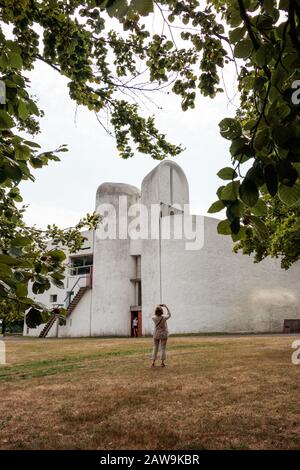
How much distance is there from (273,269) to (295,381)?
77.2 feet

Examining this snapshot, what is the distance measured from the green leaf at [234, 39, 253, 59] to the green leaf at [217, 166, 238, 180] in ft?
2.16

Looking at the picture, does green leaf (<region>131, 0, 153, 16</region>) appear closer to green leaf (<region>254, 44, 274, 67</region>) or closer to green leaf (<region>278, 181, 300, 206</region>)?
green leaf (<region>254, 44, 274, 67</region>)

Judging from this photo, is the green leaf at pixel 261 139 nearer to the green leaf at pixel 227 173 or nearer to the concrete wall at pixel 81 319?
the green leaf at pixel 227 173

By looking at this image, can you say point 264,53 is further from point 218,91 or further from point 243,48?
point 218,91

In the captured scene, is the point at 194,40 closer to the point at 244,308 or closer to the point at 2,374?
the point at 2,374

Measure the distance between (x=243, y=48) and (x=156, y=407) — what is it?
19.6 ft

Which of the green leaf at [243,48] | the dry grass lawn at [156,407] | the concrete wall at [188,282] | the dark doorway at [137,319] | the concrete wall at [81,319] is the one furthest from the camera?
the concrete wall at [81,319]

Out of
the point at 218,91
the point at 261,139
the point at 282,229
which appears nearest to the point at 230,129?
the point at 261,139

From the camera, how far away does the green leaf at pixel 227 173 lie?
1.70 metres

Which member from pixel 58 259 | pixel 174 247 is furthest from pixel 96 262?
pixel 58 259

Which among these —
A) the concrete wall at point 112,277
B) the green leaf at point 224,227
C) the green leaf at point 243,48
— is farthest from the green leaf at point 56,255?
the concrete wall at point 112,277

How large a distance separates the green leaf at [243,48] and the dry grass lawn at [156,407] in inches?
171

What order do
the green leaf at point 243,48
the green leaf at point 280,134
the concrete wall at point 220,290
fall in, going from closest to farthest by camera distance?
the green leaf at point 280,134 → the green leaf at point 243,48 → the concrete wall at point 220,290

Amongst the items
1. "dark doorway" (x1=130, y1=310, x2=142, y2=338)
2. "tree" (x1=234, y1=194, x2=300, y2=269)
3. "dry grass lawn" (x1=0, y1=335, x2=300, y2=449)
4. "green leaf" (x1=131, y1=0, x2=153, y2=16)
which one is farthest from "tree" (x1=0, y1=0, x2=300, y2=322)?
"dark doorway" (x1=130, y1=310, x2=142, y2=338)
